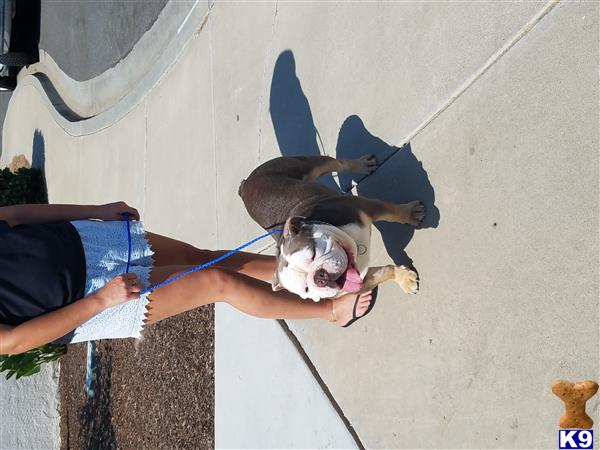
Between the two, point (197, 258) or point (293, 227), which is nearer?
point (293, 227)

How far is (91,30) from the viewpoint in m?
9.20

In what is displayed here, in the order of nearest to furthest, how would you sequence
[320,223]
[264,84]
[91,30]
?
1. [320,223]
2. [264,84]
3. [91,30]

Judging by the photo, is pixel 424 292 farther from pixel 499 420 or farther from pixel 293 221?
pixel 293 221

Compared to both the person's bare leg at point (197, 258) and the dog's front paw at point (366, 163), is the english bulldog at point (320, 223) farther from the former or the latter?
the person's bare leg at point (197, 258)

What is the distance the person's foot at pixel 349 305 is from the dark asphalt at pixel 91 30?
16.5 ft

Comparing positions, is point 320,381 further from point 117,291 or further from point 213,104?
point 213,104

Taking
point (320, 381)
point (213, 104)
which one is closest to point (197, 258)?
point (320, 381)

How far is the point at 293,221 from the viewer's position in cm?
291

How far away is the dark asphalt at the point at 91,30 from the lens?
793cm

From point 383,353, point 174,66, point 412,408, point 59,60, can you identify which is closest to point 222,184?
point 174,66

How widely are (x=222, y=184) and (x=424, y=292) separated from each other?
2.73 m

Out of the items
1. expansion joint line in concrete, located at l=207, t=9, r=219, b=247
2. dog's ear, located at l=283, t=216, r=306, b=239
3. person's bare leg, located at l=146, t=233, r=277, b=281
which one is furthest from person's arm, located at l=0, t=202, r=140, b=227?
expansion joint line in concrete, located at l=207, t=9, r=219, b=247

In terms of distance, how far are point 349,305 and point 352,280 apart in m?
0.92

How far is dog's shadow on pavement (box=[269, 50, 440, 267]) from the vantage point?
12.5 ft
